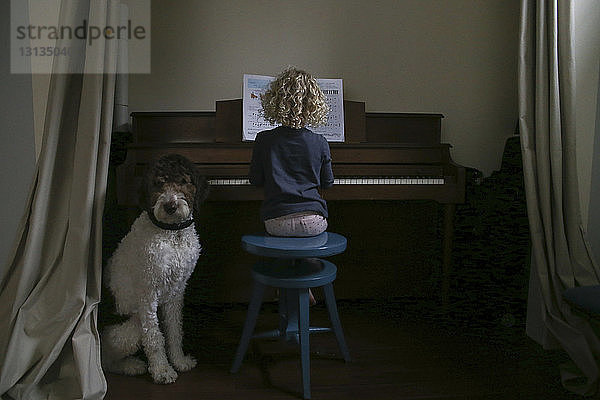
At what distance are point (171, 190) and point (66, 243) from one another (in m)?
0.41

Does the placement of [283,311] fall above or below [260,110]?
below

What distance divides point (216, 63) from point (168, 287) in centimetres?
143

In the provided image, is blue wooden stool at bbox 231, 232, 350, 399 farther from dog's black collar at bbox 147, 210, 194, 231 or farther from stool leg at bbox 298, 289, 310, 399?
dog's black collar at bbox 147, 210, 194, 231

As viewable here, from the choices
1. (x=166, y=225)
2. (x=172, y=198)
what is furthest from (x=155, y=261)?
(x=172, y=198)

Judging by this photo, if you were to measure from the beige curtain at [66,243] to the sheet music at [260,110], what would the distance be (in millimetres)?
752

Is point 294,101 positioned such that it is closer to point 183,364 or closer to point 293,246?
point 293,246

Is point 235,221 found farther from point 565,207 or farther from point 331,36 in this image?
point 565,207

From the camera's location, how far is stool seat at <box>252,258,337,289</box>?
5.97ft

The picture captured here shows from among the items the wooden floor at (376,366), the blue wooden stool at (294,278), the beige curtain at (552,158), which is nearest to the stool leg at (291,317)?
the blue wooden stool at (294,278)

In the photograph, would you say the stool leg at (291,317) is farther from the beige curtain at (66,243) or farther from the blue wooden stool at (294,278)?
the beige curtain at (66,243)

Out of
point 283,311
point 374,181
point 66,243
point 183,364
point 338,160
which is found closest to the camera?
point 66,243

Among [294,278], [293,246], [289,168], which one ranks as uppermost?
[289,168]

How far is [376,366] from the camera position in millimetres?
2109

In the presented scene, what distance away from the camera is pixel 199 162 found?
2.31 metres
